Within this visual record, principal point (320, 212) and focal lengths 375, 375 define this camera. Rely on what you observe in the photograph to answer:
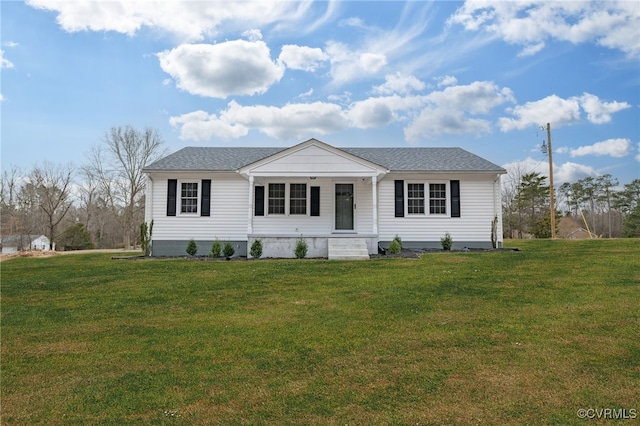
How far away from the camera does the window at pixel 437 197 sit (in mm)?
16125

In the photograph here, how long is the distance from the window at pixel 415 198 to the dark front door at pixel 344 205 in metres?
2.49

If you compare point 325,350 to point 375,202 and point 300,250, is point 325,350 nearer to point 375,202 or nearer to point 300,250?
point 300,250

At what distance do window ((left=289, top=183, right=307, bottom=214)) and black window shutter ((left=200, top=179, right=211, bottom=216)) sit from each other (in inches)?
137

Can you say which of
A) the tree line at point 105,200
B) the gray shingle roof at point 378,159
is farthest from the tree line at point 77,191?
the gray shingle roof at point 378,159

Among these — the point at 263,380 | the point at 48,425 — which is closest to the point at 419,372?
the point at 263,380

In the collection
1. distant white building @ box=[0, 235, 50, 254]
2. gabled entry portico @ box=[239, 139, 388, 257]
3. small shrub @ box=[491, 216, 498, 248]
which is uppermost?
gabled entry portico @ box=[239, 139, 388, 257]

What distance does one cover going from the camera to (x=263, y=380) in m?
3.72

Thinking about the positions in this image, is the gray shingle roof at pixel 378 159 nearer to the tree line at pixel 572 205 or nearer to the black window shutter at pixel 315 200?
the black window shutter at pixel 315 200

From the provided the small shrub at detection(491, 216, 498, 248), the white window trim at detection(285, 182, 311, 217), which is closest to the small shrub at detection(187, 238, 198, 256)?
the white window trim at detection(285, 182, 311, 217)

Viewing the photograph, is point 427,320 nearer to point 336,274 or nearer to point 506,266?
point 336,274

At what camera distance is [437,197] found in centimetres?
1617

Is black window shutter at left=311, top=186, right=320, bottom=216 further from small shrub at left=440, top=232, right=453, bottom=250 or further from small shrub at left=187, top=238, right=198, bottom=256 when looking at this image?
small shrub at left=440, top=232, right=453, bottom=250

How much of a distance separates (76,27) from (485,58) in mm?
16114

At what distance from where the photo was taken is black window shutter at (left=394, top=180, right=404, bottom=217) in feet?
52.6
